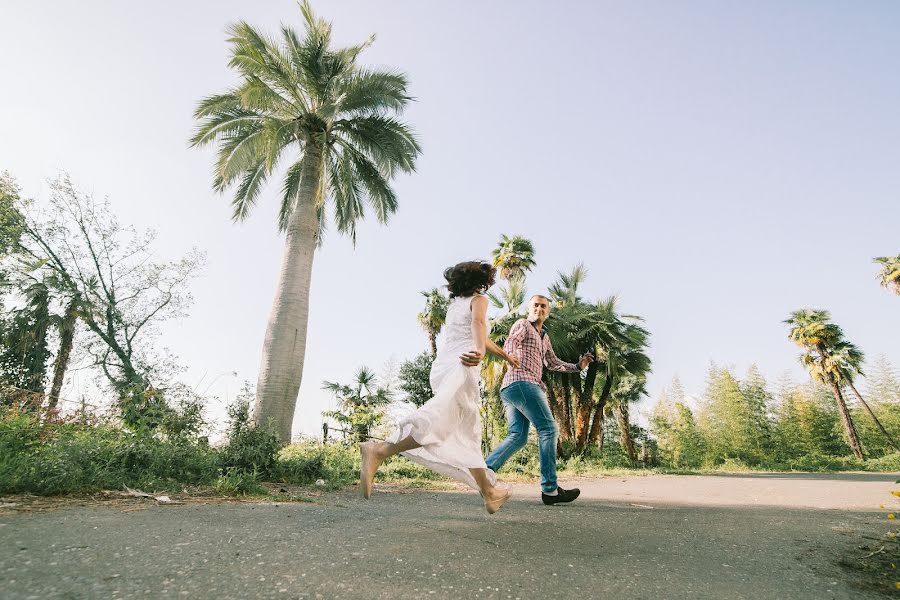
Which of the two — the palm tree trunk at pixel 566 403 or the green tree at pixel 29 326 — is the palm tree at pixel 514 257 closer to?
the palm tree trunk at pixel 566 403

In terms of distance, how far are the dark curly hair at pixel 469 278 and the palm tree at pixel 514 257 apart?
18.9 m

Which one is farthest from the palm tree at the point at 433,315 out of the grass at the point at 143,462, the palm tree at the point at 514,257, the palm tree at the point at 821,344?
the palm tree at the point at 821,344

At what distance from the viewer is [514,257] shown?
891 inches

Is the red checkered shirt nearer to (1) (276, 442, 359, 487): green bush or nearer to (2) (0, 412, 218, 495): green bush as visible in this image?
(1) (276, 442, 359, 487): green bush

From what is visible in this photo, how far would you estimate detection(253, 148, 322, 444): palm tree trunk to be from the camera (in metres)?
9.09

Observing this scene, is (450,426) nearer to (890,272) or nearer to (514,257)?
(514,257)

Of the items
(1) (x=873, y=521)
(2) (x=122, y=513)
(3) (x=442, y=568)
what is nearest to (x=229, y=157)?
(2) (x=122, y=513)

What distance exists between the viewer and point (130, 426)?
5.68 meters

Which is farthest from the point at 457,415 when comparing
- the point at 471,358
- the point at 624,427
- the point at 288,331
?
the point at 624,427

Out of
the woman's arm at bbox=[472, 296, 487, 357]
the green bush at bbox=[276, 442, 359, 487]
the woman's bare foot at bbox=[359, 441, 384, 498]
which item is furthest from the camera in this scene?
the green bush at bbox=[276, 442, 359, 487]

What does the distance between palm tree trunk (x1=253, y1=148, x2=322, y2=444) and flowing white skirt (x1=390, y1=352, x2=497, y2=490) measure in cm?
658

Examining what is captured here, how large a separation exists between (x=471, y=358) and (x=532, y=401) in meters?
1.39

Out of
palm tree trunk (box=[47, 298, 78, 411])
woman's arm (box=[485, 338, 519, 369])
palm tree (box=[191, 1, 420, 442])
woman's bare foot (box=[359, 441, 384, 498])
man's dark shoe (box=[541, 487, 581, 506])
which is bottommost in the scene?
man's dark shoe (box=[541, 487, 581, 506])

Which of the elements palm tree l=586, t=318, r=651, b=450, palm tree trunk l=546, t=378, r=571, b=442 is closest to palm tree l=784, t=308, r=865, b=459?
palm tree l=586, t=318, r=651, b=450
